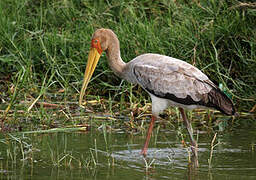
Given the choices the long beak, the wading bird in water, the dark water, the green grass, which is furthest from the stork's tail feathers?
the long beak

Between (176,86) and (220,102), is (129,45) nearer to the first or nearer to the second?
(176,86)

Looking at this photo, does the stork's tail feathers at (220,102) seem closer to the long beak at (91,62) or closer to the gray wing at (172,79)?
the gray wing at (172,79)

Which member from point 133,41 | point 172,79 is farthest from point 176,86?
point 133,41

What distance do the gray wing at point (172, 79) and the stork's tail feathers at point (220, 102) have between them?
0.07 meters

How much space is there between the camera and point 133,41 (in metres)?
8.76

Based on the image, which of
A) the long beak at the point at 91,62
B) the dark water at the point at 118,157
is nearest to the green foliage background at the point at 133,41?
the long beak at the point at 91,62

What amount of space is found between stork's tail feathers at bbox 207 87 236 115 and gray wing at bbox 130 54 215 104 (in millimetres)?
69

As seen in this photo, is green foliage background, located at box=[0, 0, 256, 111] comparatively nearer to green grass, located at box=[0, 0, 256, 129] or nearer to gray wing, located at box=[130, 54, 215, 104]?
green grass, located at box=[0, 0, 256, 129]

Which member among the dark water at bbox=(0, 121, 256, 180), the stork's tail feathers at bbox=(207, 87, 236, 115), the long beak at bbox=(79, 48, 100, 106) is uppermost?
the long beak at bbox=(79, 48, 100, 106)

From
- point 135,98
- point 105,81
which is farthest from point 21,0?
point 135,98

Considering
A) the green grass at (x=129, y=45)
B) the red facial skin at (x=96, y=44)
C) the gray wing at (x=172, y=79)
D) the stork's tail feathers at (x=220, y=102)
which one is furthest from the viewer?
the green grass at (x=129, y=45)

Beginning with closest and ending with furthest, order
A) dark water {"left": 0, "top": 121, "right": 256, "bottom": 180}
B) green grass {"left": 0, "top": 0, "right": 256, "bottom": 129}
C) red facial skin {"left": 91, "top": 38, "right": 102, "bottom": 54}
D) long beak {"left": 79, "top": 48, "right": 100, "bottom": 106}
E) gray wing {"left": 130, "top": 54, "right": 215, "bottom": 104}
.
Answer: dark water {"left": 0, "top": 121, "right": 256, "bottom": 180} < gray wing {"left": 130, "top": 54, "right": 215, "bottom": 104} < red facial skin {"left": 91, "top": 38, "right": 102, "bottom": 54} < long beak {"left": 79, "top": 48, "right": 100, "bottom": 106} < green grass {"left": 0, "top": 0, "right": 256, "bottom": 129}

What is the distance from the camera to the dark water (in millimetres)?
5371

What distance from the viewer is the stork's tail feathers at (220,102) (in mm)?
6438
